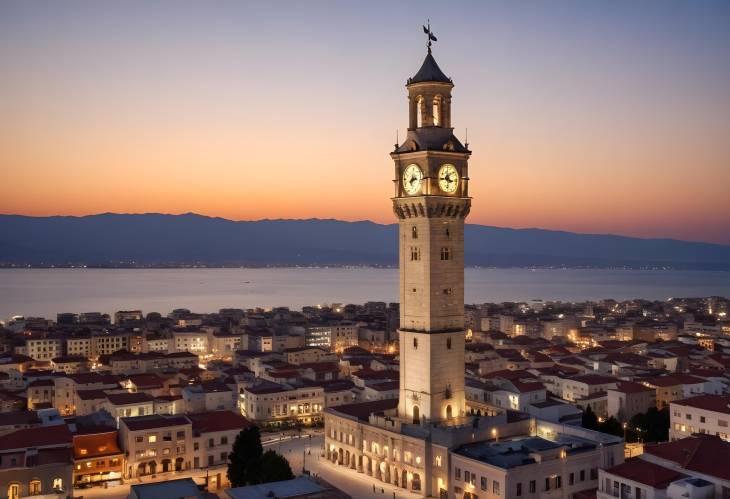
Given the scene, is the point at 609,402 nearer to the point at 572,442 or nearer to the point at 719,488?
the point at 572,442

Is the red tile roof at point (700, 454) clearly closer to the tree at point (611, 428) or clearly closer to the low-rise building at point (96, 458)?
the tree at point (611, 428)

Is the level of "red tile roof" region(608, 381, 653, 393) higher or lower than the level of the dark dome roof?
lower

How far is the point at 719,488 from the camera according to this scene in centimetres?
2884

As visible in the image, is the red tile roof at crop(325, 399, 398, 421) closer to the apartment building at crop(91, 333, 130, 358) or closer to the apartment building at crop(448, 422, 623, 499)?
the apartment building at crop(448, 422, 623, 499)

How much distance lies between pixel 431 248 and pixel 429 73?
9316 mm

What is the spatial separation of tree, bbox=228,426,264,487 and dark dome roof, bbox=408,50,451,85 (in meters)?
20.4

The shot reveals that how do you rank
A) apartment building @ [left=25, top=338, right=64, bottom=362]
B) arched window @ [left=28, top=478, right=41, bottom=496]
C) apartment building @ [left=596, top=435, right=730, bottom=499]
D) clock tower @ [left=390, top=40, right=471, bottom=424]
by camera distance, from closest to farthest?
1. apartment building @ [left=596, top=435, right=730, bottom=499]
2. arched window @ [left=28, top=478, right=41, bottom=496]
3. clock tower @ [left=390, top=40, right=471, bottom=424]
4. apartment building @ [left=25, top=338, right=64, bottom=362]

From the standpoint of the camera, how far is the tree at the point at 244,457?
37000 millimetres

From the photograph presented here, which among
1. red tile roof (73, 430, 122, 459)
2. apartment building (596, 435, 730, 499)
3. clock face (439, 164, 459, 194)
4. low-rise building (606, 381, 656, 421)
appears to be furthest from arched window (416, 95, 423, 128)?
low-rise building (606, 381, 656, 421)

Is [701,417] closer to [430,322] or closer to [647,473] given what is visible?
[647,473]

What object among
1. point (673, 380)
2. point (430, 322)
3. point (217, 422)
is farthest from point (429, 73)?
point (673, 380)

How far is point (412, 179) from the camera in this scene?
38.9 meters

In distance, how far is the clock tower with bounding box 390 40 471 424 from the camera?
38.4 metres

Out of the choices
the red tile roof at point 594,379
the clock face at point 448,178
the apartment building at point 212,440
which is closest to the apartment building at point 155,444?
the apartment building at point 212,440
